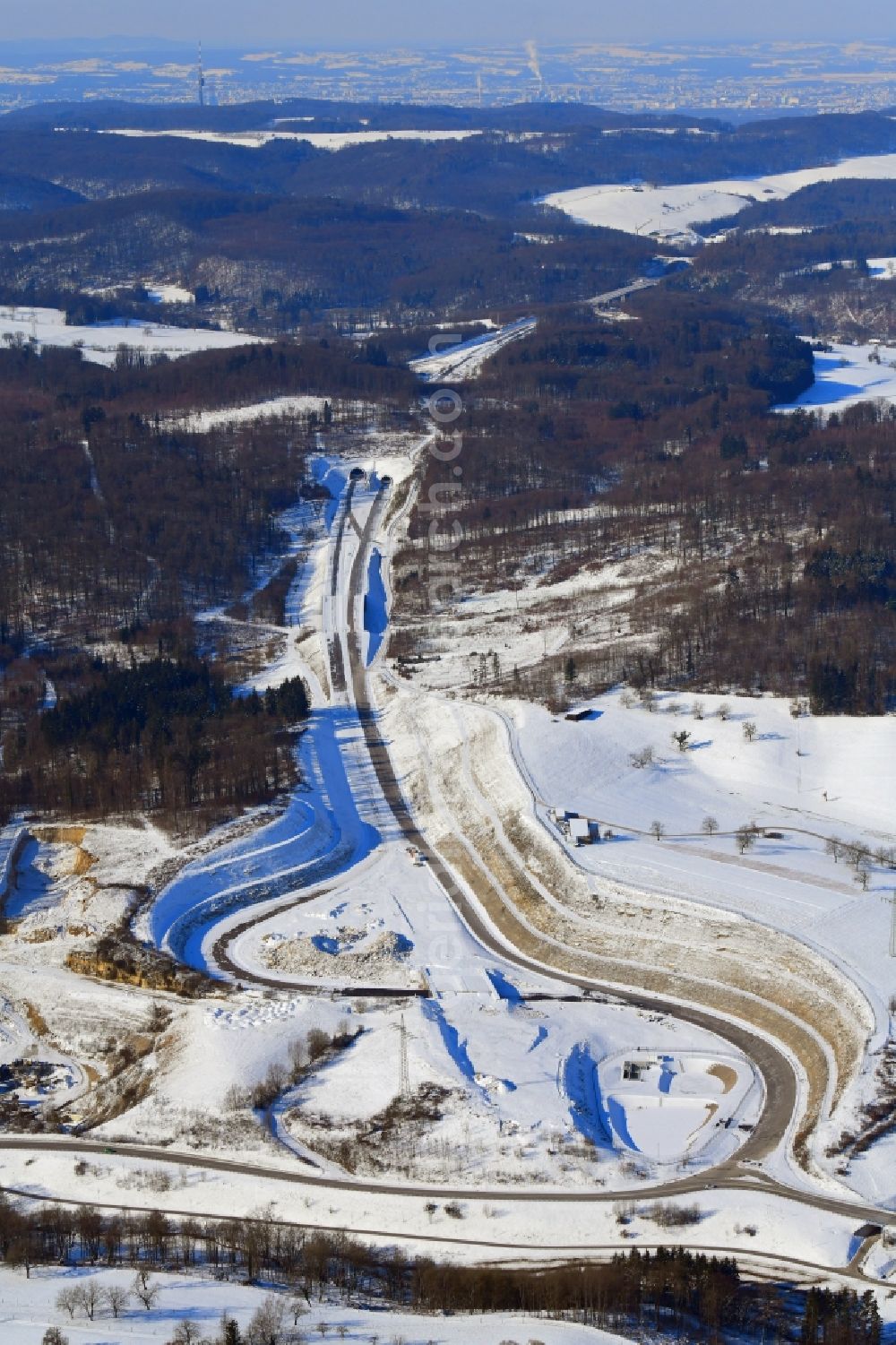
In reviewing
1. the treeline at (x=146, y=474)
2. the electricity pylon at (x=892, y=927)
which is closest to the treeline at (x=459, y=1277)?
the electricity pylon at (x=892, y=927)

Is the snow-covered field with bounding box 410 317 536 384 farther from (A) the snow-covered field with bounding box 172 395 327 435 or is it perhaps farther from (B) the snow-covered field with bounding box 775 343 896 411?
(B) the snow-covered field with bounding box 775 343 896 411

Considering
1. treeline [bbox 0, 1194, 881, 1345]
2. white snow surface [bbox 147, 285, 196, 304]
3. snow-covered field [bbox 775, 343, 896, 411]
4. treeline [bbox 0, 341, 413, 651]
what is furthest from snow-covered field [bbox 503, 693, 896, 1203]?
white snow surface [bbox 147, 285, 196, 304]

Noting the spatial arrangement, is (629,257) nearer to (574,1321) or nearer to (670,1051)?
(670,1051)

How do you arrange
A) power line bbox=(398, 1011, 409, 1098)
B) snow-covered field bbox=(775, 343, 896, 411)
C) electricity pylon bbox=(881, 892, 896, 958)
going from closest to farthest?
1. power line bbox=(398, 1011, 409, 1098)
2. electricity pylon bbox=(881, 892, 896, 958)
3. snow-covered field bbox=(775, 343, 896, 411)

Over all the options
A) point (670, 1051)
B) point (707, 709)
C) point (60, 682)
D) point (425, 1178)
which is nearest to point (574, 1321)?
point (425, 1178)

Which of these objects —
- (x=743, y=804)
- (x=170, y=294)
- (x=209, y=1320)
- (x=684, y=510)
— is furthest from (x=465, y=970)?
(x=170, y=294)

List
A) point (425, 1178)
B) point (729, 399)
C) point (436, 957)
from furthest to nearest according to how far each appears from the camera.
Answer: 1. point (729, 399)
2. point (436, 957)
3. point (425, 1178)
